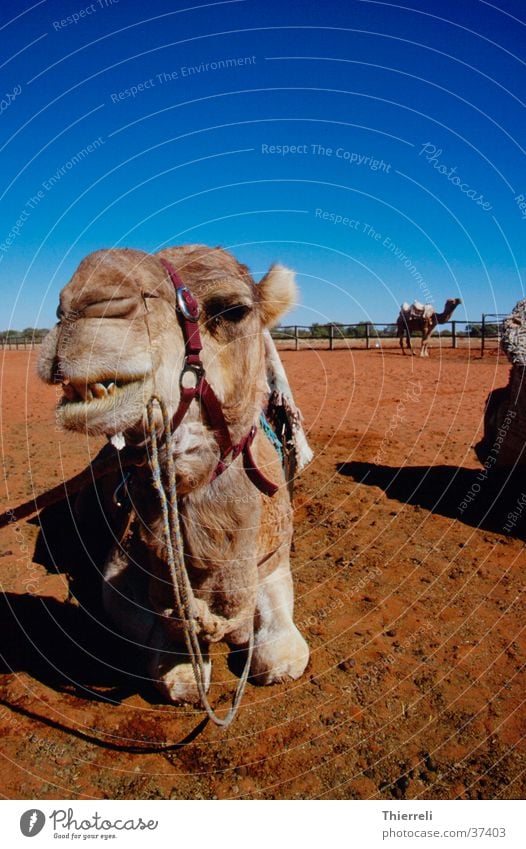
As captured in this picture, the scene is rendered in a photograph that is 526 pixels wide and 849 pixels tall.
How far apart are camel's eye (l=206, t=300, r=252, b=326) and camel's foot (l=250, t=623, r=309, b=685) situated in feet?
6.97

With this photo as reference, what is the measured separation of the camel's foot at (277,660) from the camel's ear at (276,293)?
1.98 m

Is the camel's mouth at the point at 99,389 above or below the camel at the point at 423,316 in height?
below

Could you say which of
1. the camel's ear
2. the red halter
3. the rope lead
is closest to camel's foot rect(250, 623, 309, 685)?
the rope lead

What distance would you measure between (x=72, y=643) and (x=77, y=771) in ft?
4.03

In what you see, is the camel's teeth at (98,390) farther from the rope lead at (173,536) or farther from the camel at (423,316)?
the camel at (423,316)

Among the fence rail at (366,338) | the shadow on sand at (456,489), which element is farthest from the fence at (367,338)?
the shadow on sand at (456,489)

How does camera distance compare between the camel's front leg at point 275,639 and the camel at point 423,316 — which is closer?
the camel's front leg at point 275,639

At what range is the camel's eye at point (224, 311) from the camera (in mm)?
2418

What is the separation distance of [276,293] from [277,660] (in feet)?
7.19

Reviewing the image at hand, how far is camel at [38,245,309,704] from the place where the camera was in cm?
209

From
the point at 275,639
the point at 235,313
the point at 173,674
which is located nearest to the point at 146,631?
the point at 173,674

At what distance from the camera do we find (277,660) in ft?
11.8

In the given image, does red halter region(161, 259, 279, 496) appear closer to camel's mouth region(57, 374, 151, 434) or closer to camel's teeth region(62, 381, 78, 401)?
camel's mouth region(57, 374, 151, 434)

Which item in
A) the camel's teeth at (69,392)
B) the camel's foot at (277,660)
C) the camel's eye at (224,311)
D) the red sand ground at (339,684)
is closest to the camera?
the camel's teeth at (69,392)
